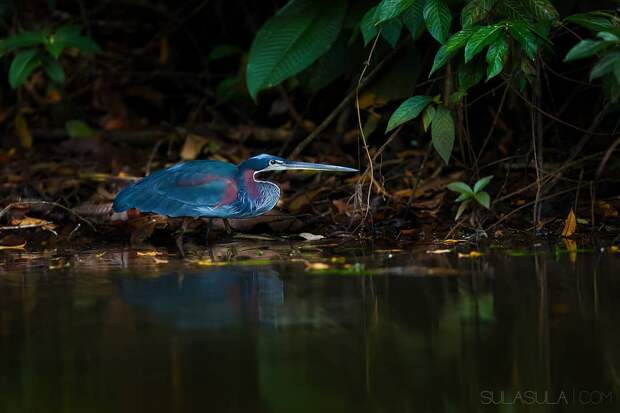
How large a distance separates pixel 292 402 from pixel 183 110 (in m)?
5.73

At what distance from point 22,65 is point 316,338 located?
13.1 feet

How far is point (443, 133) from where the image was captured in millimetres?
4641

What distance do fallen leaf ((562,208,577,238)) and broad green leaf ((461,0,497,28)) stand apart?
111 cm

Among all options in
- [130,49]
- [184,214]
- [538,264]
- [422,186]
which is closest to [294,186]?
[422,186]

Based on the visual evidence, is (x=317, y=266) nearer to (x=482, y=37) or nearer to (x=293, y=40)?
(x=482, y=37)

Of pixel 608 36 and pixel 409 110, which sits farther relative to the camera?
pixel 409 110

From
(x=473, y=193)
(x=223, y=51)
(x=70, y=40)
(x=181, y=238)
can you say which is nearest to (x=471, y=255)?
(x=473, y=193)

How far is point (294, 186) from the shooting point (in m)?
6.12

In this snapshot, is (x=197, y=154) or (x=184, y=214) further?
(x=197, y=154)

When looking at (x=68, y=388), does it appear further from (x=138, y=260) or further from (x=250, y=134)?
(x=250, y=134)

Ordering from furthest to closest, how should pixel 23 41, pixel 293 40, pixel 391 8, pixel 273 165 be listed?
pixel 23 41, pixel 293 40, pixel 273 165, pixel 391 8

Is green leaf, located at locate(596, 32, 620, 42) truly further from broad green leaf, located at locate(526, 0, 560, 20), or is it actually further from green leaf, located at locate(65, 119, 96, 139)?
green leaf, located at locate(65, 119, 96, 139)

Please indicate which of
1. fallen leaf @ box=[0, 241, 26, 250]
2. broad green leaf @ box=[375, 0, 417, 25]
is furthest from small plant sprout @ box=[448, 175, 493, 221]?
fallen leaf @ box=[0, 241, 26, 250]

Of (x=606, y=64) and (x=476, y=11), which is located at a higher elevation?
(x=476, y=11)
